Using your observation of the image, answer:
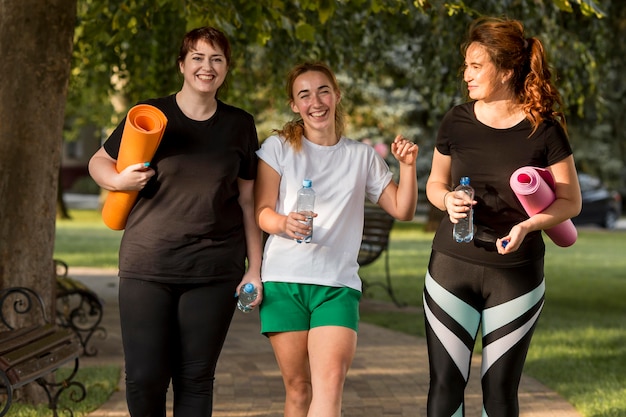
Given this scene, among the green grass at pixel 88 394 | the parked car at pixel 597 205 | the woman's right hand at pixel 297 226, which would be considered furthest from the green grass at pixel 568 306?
the parked car at pixel 597 205

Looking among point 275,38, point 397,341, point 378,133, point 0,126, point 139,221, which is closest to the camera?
point 139,221

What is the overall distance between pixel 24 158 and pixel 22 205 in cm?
28

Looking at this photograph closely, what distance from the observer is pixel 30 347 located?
599 centimetres

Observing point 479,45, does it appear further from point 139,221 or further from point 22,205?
point 22,205

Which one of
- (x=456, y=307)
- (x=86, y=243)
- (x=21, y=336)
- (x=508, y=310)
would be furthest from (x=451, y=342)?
(x=86, y=243)

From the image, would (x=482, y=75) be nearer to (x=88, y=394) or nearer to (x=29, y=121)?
(x=29, y=121)

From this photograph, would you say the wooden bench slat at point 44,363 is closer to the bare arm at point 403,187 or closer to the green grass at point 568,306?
the bare arm at point 403,187

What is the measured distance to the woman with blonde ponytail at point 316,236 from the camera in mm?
4375

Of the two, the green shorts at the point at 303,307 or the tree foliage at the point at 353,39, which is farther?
the tree foliage at the point at 353,39

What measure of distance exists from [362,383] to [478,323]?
11.1ft

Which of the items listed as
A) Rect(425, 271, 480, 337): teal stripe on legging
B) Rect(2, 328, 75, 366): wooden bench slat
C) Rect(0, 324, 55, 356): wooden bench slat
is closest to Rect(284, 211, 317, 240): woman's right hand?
Rect(425, 271, 480, 337): teal stripe on legging

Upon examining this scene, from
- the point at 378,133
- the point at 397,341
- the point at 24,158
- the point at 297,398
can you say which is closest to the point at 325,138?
the point at 297,398

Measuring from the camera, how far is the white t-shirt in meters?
4.45

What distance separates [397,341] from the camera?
33.1 feet
